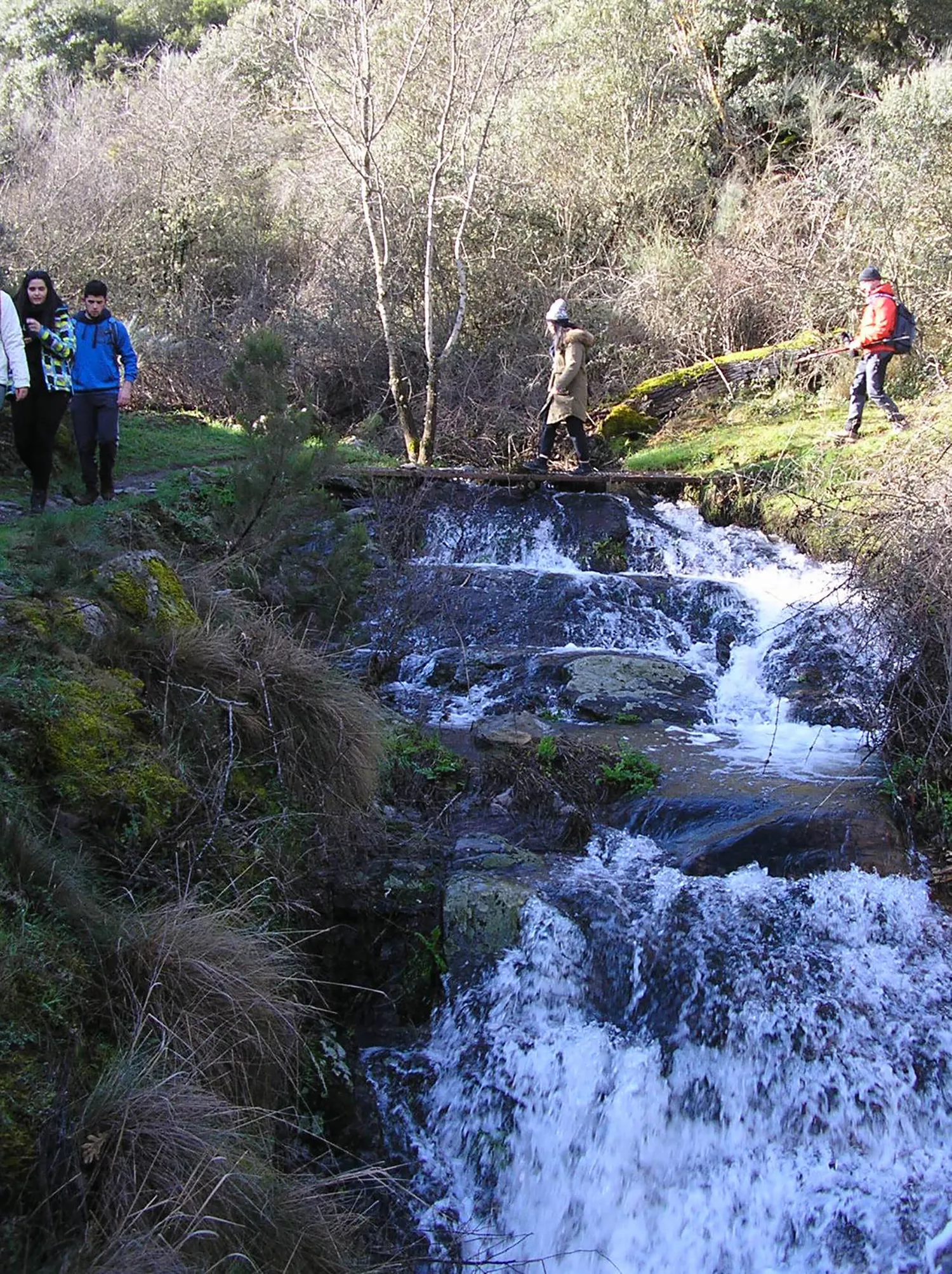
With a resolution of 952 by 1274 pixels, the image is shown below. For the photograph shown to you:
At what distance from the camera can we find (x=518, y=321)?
51.6 feet

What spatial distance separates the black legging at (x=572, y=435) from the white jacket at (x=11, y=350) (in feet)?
21.5

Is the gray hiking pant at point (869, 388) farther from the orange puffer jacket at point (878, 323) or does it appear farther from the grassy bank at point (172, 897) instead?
the grassy bank at point (172, 897)

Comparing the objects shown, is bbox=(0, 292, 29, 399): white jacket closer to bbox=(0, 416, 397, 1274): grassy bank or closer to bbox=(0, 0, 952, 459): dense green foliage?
bbox=(0, 416, 397, 1274): grassy bank

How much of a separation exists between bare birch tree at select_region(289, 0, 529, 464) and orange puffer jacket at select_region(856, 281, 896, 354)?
192 inches

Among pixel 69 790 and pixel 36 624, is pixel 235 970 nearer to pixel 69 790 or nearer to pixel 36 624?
pixel 69 790

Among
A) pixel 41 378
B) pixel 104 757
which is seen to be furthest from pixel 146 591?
pixel 41 378

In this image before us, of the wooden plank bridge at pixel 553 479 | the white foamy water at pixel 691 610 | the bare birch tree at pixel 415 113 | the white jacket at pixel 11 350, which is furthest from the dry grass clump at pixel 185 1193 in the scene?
the bare birch tree at pixel 415 113

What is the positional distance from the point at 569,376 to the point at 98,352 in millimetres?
5410

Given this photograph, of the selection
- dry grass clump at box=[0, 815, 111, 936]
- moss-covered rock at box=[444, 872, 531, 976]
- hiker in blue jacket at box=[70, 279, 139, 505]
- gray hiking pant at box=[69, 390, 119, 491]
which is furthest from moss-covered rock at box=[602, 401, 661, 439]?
dry grass clump at box=[0, 815, 111, 936]

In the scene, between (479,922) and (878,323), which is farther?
(878,323)

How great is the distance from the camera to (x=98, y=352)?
7.32 meters

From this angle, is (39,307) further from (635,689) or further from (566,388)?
(566,388)

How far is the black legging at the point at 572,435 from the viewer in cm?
1165

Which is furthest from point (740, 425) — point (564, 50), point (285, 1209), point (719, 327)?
point (285, 1209)
